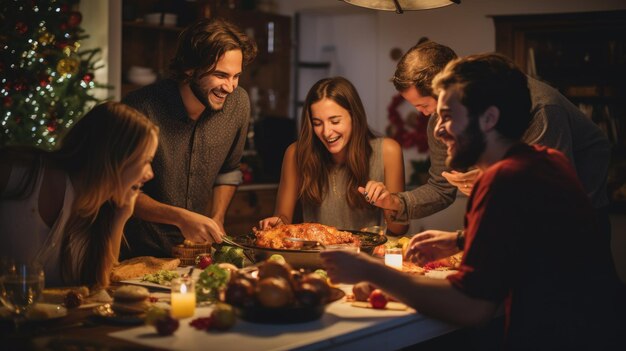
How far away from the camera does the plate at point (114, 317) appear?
2.16 metres

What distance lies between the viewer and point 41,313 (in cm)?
213

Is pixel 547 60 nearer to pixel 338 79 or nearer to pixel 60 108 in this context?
pixel 338 79

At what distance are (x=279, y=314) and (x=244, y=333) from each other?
12 centimetres

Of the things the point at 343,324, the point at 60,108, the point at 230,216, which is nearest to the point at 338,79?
the point at 343,324

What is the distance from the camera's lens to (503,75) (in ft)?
7.43

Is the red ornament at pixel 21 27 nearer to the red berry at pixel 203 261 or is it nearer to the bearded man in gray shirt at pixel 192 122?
the bearded man in gray shirt at pixel 192 122

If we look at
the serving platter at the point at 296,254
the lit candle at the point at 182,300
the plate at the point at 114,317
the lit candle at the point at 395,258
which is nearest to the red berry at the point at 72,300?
the plate at the point at 114,317

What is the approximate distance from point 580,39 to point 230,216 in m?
3.26

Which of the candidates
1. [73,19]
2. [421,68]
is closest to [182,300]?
[421,68]

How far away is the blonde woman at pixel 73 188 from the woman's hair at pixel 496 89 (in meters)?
0.99

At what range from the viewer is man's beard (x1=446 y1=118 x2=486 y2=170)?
2.28 meters

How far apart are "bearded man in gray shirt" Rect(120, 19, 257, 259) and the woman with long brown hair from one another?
1.11 ft

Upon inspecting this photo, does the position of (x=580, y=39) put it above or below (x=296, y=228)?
above

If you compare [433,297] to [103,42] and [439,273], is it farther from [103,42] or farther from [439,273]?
[103,42]
